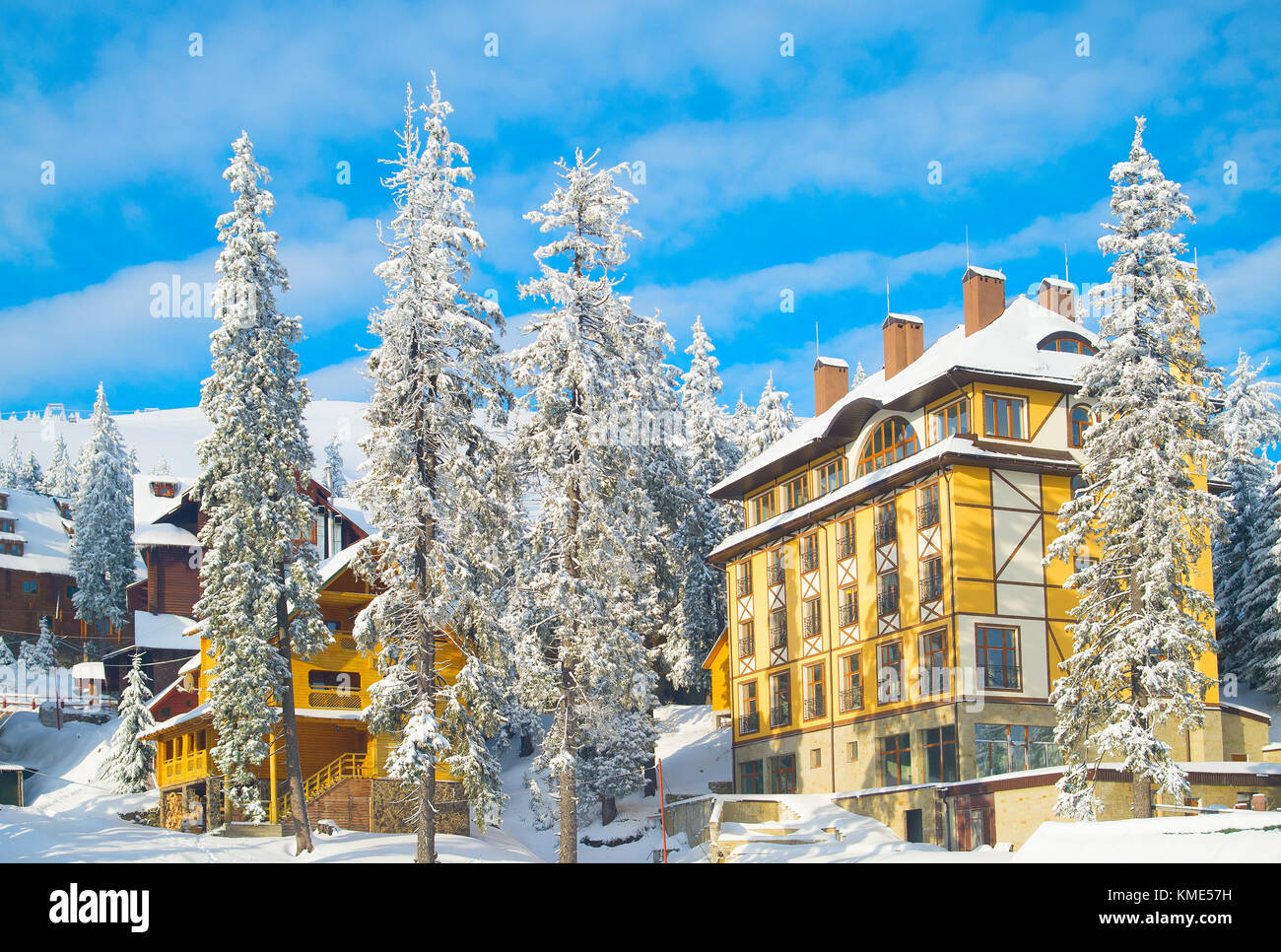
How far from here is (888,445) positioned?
47.1 m

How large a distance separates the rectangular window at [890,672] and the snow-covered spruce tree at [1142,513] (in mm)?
9953

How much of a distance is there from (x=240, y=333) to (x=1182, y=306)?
26.0 metres

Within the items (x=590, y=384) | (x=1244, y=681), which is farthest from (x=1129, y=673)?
(x=1244, y=681)

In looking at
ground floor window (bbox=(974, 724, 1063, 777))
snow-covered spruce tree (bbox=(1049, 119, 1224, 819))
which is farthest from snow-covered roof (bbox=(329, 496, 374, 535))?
snow-covered spruce tree (bbox=(1049, 119, 1224, 819))

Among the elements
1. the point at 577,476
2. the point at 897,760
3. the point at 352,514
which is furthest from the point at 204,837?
the point at 897,760

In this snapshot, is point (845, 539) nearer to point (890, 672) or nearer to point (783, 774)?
point (890, 672)

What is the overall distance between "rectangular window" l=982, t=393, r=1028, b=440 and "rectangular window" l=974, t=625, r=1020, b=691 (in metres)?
6.68

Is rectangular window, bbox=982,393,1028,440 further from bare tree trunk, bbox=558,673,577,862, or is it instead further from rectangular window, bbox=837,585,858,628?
bare tree trunk, bbox=558,673,577,862

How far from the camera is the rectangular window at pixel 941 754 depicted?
39.9 m

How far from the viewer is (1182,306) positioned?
32.8 meters

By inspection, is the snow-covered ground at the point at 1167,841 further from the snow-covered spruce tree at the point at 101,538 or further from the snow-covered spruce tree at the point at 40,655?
the snow-covered spruce tree at the point at 101,538

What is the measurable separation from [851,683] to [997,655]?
706 cm

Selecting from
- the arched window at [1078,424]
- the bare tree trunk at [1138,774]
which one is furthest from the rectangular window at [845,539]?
the bare tree trunk at [1138,774]
